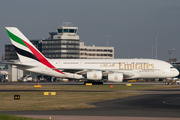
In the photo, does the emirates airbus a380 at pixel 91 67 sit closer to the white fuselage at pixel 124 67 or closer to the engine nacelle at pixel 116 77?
the white fuselage at pixel 124 67

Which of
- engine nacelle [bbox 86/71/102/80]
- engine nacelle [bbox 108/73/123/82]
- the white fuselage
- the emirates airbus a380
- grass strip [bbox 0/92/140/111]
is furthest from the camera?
the white fuselage

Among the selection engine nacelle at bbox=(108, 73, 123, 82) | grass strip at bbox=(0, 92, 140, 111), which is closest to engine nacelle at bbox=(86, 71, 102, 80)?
engine nacelle at bbox=(108, 73, 123, 82)

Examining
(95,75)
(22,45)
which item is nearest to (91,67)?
(95,75)

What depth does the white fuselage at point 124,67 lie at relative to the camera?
227 ft

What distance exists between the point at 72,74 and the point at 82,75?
93.8 inches

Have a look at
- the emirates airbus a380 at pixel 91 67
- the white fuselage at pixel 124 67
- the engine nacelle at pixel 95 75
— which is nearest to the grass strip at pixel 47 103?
the engine nacelle at pixel 95 75

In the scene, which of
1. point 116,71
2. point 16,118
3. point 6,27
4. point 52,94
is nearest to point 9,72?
point 6,27

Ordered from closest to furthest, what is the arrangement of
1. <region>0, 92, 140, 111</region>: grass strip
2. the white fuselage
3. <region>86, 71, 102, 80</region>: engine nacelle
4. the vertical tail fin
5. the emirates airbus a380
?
<region>0, 92, 140, 111</region>: grass strip → <region>86, 71, 102, 80</region>: engine nacelle → the emirates airbus a380 → the white fuselage → the vertical tail fin

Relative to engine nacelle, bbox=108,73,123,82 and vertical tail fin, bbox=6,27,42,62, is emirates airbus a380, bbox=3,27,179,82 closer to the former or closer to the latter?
vertical tail fin, bbox=6,27,42,62

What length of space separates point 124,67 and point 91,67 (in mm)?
7643

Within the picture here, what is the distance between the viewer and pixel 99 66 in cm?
7088

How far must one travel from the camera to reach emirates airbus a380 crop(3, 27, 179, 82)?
Answer: 6894 centimetres

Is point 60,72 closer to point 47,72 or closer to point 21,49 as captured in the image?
point 47,72

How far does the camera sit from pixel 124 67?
69.4 meters
